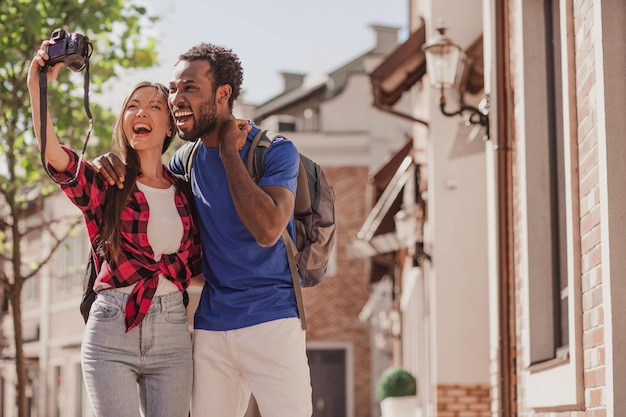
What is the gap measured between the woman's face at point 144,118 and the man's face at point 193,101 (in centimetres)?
20

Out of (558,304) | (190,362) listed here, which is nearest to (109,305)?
(190,362)

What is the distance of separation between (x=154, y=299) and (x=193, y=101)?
0.67 m

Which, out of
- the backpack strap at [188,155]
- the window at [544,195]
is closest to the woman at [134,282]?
the backpack strap at [188,155]

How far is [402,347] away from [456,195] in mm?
11863

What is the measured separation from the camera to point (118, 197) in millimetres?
3971

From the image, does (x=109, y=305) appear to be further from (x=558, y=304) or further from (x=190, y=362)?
(x=558, y=304)

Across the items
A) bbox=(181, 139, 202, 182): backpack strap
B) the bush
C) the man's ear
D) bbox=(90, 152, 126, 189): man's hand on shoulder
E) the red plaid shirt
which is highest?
the man's ear

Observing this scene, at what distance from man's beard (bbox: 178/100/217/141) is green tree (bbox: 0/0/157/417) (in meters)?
6.28

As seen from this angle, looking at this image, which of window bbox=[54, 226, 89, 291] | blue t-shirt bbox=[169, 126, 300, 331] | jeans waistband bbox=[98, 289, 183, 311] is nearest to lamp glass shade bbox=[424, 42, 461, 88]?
blue t-shirt bbox=[169, 126, 300, 331]

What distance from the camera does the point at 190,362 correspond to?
4.00 metres

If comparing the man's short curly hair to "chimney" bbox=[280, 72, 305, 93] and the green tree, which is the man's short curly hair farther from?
"chimney" bbox=[280, 72, 305, 93]

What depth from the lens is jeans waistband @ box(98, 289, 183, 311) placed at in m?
3.97

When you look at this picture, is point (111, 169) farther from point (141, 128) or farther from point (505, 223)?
point (505, 223)

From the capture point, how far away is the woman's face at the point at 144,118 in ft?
13.5
